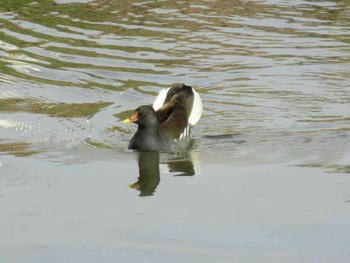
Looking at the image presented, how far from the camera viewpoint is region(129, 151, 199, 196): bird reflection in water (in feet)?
39.1

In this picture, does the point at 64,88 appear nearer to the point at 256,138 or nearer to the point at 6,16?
the point at 256,138

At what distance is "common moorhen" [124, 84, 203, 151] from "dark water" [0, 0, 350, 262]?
0.55 feet

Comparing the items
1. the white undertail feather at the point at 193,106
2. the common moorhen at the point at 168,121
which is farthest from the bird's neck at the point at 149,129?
the white undertail feather at the point at 193,106

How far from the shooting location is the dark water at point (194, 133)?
10093mm

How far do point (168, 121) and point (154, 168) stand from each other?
5.29ft

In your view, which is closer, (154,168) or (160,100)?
(154,168)

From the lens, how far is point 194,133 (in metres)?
14.8

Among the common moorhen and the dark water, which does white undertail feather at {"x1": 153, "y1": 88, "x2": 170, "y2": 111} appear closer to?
the common moorhen

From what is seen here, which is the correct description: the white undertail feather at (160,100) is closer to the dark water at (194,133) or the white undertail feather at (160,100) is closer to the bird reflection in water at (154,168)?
the dark water at (194,133)

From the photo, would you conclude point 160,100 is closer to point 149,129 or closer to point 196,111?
point 196,111

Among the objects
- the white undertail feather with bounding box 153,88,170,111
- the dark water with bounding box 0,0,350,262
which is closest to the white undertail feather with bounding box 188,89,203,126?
the dark water with bounding box 0,0,350,262

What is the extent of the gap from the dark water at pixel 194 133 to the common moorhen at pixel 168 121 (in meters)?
0.17

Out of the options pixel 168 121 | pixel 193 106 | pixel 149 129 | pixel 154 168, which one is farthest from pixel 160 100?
pixel 154 168

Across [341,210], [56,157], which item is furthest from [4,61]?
[341,210]
